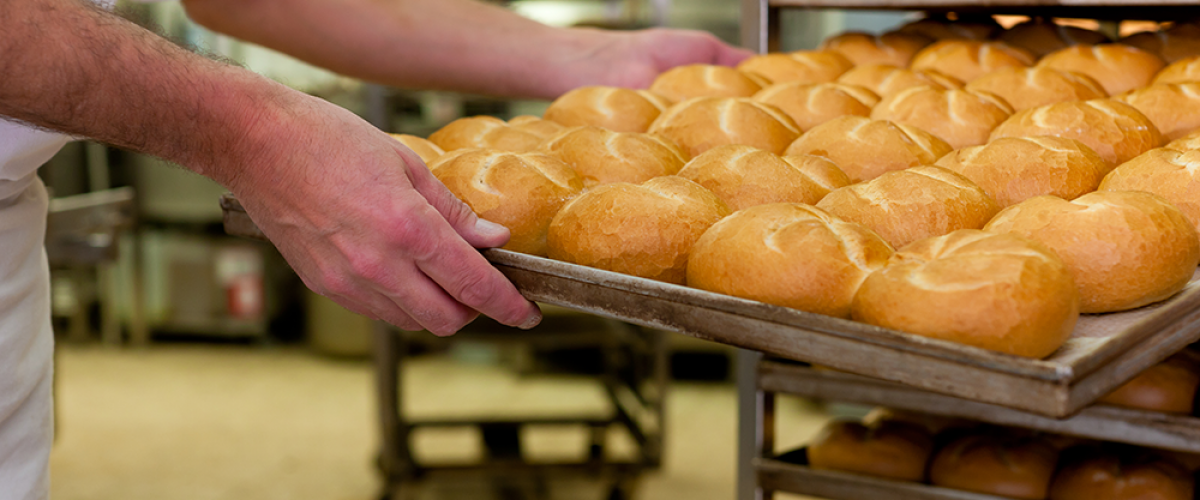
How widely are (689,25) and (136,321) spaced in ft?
10.6

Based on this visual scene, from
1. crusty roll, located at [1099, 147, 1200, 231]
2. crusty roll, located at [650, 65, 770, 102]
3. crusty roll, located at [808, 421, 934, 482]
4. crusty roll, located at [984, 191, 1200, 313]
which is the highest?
crusty roll, located at [650, 65, 770, 102]

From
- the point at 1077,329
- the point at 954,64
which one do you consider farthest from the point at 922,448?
the point at 1077,329

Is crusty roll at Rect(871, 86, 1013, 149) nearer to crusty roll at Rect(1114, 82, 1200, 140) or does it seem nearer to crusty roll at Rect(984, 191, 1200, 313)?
crusty roll at Rect(1114, 82, 1200, 140)

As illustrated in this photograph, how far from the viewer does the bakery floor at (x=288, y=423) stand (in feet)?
11.6

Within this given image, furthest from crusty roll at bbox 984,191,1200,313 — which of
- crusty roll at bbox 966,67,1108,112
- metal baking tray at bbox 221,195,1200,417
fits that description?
crusty roll at bbox 966,67,1108,112

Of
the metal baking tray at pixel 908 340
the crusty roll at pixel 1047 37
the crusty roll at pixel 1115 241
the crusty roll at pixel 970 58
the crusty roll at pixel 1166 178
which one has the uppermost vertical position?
the crusty roll at pixel 1047 37

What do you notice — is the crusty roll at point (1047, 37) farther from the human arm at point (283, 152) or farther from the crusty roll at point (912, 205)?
the human arm at point (283, 152)

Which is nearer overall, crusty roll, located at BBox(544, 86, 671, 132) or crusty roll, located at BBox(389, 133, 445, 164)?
crusty roll, located at BBox(389, 133, 445, 164)

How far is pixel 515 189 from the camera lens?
3.25ft

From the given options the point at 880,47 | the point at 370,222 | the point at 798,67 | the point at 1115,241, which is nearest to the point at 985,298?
the point at 1115,241

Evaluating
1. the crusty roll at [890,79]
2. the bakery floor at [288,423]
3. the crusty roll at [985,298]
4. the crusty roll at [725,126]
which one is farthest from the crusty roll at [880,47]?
the bakery floor at [288,423]

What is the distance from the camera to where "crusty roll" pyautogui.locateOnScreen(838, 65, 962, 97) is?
140cm

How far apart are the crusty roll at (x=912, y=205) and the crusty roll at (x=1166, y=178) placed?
15cm

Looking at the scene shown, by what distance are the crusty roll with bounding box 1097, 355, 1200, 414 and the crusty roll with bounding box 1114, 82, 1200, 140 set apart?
34 centimetres
